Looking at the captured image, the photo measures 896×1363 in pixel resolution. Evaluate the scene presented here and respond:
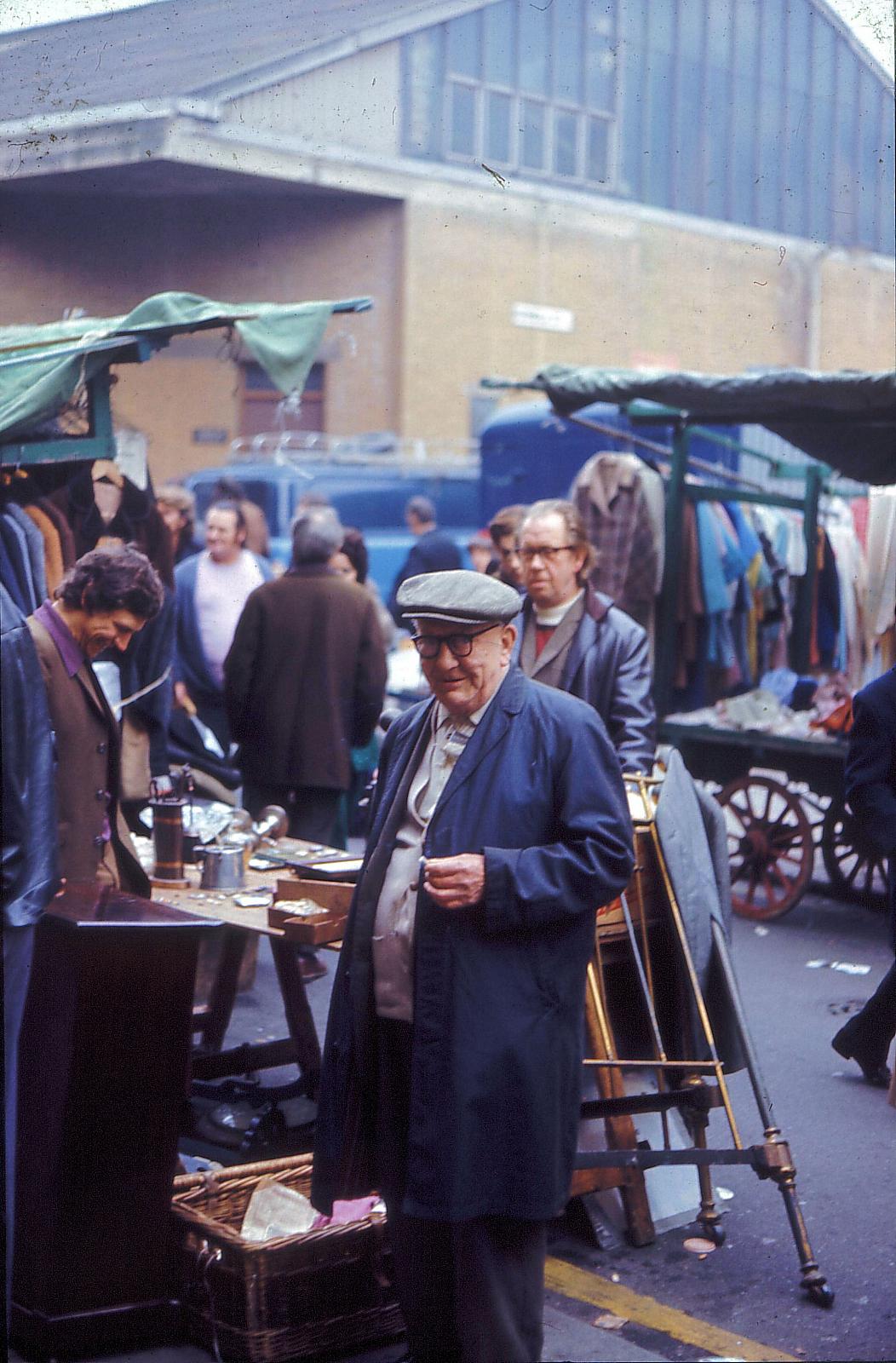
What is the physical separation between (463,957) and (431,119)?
19.9m

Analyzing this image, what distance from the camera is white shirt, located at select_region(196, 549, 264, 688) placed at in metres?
8.84

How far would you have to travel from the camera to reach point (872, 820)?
17.0 ft

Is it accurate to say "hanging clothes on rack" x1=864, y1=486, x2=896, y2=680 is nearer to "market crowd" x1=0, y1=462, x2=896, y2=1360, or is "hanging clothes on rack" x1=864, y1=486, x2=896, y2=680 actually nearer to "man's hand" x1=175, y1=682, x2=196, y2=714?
"man's hand" x1=175, y1=682, x2=196, y2=714

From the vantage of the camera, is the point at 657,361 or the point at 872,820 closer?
the point at 872,820

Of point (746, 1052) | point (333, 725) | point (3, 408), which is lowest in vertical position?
point (746, 1052)

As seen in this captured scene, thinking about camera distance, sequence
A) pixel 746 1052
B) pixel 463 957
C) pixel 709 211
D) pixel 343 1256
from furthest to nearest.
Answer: pixel 709 211
pixel 746 1052
pixel 343 1256
pixel 463 957

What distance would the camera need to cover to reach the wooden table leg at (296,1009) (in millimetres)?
5363

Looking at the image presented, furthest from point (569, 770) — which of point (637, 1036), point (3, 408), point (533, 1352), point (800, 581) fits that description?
point (800, 581)

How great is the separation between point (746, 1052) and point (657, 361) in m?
21.8

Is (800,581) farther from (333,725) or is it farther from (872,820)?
(872,820)

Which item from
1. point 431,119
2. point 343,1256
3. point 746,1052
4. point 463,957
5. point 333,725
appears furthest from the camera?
point 431,119

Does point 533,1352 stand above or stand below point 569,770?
below

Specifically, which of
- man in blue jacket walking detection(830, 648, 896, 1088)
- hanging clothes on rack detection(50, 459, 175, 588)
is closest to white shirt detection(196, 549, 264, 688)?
hanging clothes on rack detection(50, 459, 175, 588)

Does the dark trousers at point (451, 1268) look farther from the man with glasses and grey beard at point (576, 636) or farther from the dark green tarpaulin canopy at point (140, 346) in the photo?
the dark green tarpaulin canopy at point (140, 346)
